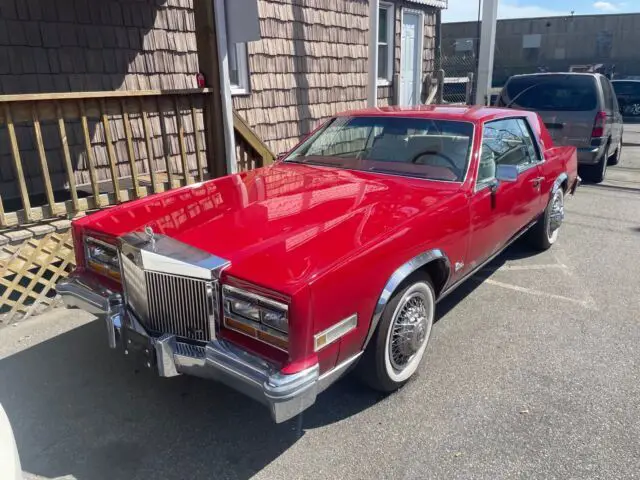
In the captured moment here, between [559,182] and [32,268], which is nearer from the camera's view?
[32,268]

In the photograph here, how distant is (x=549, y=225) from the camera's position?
17.1ft

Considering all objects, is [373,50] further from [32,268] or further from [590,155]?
[32,268]

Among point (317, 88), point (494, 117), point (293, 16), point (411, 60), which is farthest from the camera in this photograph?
point (411, 60)

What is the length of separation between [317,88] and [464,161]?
5614 mm

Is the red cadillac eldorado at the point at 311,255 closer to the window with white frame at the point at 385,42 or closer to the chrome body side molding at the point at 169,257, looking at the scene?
the chrome body side molding at the point at 169,257

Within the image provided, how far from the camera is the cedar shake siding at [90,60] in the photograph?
5352 mm

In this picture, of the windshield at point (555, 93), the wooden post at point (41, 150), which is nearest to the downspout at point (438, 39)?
the windshield at point (555, 93)

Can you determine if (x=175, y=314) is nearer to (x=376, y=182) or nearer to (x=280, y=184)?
(x=280, y=184)

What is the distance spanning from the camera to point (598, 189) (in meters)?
Answer: 8.12

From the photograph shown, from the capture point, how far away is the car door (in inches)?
140

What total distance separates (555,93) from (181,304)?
302 inches

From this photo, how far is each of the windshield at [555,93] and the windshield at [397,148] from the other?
17.0 feet

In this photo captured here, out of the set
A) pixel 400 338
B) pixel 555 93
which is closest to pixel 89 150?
pixel 400 338

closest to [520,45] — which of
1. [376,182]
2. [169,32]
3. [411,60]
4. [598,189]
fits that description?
[411,60]
